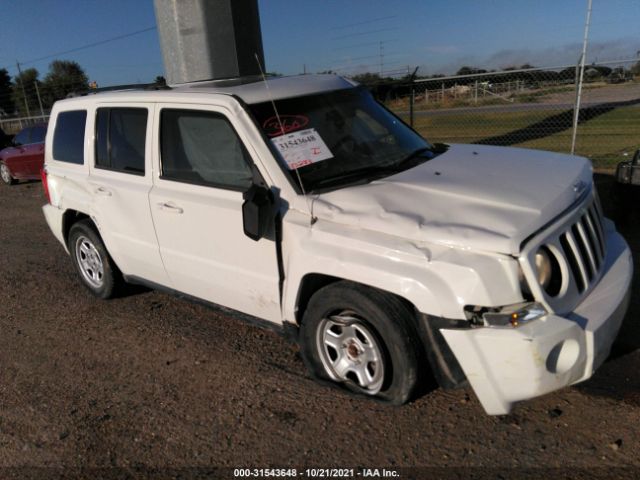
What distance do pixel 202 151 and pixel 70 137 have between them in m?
2.03

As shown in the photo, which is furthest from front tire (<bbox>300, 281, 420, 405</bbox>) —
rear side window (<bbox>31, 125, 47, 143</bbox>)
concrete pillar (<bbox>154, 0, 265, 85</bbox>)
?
rear side window (<bbox>31, 125, 47, 143</bbox>)

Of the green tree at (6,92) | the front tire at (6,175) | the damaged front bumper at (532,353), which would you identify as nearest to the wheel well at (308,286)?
the damaged front bumper at (532,353)

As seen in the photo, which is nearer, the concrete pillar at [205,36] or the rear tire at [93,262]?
the rear tire at [93,262]

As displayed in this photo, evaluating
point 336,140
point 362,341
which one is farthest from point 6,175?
point 362,341

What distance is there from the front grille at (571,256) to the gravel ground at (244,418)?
0.75 meters

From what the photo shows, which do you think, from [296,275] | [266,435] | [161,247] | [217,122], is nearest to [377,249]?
[296,275]

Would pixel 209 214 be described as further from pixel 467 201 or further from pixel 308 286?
pixel 467 201

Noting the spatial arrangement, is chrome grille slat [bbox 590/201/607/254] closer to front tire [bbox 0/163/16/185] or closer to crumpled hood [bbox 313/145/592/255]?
crumpled hood [bbox 313/145/592/255]

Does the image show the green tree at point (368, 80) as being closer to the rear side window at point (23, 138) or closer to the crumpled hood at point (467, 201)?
the crumpled hood at point (467, 201)

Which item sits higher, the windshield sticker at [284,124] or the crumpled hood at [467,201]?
the windshield sticker at [284,124]

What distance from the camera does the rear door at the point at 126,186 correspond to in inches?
174

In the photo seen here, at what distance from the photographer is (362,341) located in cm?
334

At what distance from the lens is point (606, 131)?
13641mm

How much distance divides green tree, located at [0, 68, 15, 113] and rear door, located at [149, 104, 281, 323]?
154 ft
